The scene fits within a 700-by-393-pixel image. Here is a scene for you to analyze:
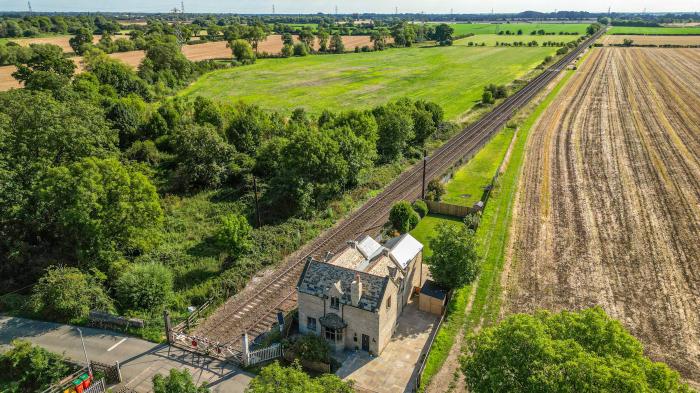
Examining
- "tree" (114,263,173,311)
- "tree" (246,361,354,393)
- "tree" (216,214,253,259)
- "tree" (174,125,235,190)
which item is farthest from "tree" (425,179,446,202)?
"tree" (246,361,354,393)

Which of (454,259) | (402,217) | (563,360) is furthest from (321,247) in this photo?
(563,360)

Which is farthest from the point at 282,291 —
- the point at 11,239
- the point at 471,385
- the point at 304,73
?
the point at 304,73

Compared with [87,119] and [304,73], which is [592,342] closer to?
[87,119]

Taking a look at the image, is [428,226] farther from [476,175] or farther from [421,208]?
[476,175]

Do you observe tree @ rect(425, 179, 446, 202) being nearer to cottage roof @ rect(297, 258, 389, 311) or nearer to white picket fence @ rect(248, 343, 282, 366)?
cottage roof @ rect(297, 258, 389, 311)

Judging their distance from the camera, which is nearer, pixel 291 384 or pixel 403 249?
pixel 291 384
